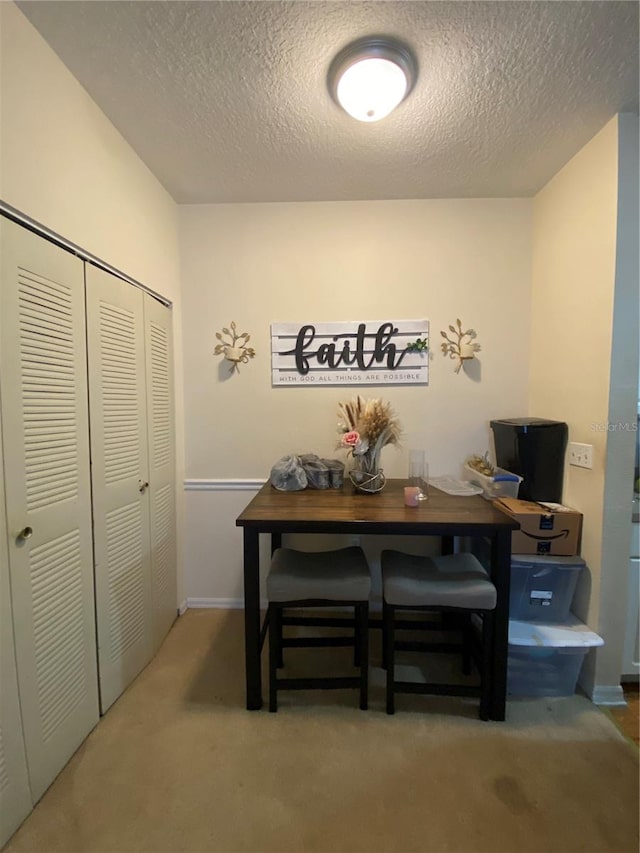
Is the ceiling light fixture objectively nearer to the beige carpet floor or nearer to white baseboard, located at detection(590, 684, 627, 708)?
the beige carpet floor

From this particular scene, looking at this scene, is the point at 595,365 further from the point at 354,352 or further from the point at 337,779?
the point at 337,779

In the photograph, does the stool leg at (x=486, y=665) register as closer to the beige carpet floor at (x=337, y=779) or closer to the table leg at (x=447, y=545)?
the beige carpet floor at (x=337, y=779)

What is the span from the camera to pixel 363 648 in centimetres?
153

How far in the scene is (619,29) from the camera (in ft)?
3.82

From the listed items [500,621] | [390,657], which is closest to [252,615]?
[390,657]

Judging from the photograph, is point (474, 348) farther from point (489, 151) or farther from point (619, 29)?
point (619, 29)

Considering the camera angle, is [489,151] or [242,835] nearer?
[242,835]

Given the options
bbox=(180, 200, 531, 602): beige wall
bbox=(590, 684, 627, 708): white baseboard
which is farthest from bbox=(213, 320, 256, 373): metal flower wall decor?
bbox=(590, 684, 627, 708): white baseboard

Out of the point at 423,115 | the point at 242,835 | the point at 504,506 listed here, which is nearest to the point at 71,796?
the point at 242,835

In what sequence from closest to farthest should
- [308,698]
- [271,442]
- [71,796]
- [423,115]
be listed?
[71,796] < [423,115] < [308,698] < [271,442]

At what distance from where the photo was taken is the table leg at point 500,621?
1488 millimetres

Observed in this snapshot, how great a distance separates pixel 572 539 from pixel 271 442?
1.71m

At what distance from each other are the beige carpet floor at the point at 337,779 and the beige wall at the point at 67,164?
200 cm

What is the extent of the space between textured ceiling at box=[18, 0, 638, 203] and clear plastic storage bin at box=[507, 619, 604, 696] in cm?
228
